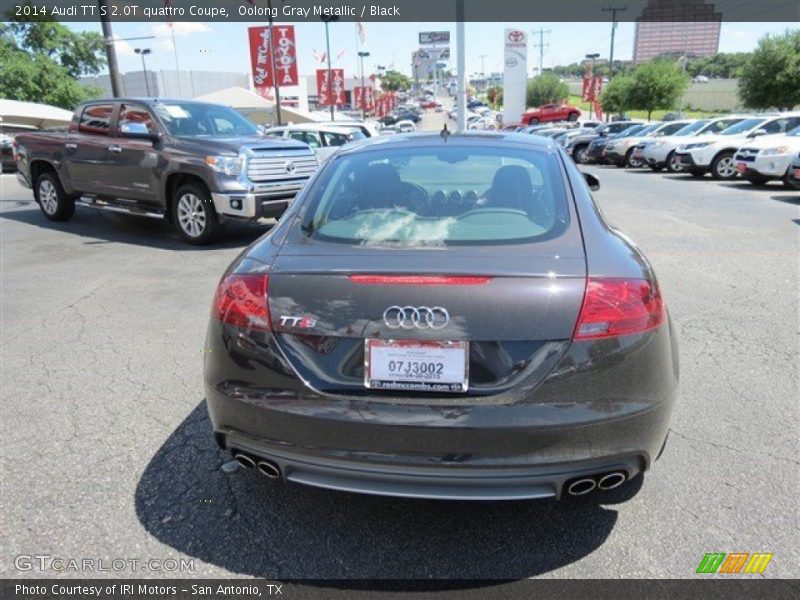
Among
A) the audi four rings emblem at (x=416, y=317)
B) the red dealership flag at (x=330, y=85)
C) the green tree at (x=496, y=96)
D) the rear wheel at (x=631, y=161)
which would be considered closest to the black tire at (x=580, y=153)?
the rear wheel at (x=631, y=161)

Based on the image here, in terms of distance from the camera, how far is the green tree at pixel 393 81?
524 ft

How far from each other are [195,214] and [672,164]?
16.2m

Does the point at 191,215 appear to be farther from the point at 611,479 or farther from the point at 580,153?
the point at 580,153

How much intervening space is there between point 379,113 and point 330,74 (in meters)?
44.8

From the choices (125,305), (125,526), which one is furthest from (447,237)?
(125,305)

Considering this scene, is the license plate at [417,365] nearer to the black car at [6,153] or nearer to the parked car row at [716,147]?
the parked car row at [716,147]

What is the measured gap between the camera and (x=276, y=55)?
26.1 m

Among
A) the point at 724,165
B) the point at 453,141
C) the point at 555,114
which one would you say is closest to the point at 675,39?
the point at 555,114

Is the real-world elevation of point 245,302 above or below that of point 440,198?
below

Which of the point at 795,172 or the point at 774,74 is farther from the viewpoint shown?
the point at 774,74

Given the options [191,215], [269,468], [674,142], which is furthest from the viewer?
[674,142]

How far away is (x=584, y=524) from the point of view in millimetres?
2699

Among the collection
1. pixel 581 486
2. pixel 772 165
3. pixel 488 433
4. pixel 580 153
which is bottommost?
pixel 580 153

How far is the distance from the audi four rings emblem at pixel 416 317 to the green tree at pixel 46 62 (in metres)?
52.5
